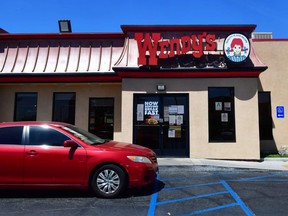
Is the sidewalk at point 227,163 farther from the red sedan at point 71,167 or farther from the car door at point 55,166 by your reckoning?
the car door at point 55,166

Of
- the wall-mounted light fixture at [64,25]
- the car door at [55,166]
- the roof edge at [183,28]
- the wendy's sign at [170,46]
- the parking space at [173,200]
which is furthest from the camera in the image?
the wall-mounted light fixture at [64,25]

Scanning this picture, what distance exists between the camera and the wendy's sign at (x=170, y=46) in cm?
1173

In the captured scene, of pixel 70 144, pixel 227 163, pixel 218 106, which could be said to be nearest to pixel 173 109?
pixel 218 106

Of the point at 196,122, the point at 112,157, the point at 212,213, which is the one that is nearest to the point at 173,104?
the point at 196,122

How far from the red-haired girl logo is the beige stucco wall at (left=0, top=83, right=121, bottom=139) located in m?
4.97

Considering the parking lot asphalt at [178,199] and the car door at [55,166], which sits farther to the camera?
the car door at [55,166]

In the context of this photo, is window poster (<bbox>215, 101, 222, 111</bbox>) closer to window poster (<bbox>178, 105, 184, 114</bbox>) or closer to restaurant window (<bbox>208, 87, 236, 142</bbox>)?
restaurant window (<bbox>208, 87, 236, 142</bbox>)

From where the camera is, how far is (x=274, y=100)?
531 inches

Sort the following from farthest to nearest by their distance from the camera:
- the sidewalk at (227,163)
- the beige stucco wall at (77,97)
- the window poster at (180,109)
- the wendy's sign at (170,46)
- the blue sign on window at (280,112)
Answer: the blue sign on window at (280,112) → the beige stucco wall at (77,97) → the window poster at (180,109) → the wendy's sign at (170,46) → the sidewalk at (227,163)

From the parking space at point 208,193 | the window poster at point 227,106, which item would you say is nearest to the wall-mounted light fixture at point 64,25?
the window poster at point 227,106

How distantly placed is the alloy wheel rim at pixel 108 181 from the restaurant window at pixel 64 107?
292 inches

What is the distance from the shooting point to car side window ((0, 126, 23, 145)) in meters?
6.55

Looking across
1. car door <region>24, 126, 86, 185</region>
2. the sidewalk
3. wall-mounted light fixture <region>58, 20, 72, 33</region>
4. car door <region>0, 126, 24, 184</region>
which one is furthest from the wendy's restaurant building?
car door <region>0, 126, 24, 184</region>

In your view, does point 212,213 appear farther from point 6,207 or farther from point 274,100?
point 274,100
